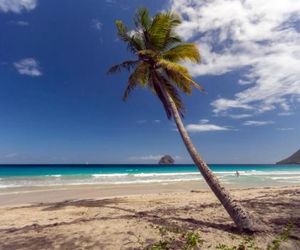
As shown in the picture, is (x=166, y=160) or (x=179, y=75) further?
(x=166, y=160)

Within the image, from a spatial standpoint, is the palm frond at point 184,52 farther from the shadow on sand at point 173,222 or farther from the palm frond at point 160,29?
the shadow on sand at point 173,222

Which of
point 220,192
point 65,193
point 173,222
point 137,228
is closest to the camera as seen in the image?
point 137,228

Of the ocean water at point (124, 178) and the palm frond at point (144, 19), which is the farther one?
the ocean water at point (124, 178)

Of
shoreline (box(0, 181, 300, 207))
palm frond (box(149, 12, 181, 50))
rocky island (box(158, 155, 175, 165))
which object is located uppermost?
rocky island (box(158, 155, 175, 165))

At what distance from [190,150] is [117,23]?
206 inches

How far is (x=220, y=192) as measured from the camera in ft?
23.3

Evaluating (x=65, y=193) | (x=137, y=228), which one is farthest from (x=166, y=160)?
(x=137, y=228)

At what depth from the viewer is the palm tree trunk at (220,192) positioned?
21.2 ft

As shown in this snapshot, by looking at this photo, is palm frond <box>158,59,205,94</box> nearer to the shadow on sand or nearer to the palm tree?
the palm tree

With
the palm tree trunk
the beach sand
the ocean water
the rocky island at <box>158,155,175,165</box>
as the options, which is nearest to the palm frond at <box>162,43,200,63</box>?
the palm tree trunk

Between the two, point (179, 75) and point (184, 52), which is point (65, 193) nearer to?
point (179, 75)

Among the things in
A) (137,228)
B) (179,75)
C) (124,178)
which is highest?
(179,75)

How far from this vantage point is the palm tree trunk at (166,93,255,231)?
6465 mm

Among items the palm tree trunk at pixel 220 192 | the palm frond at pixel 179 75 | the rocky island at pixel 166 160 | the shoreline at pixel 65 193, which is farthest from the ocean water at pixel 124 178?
the rocky island at pixel 166 160
